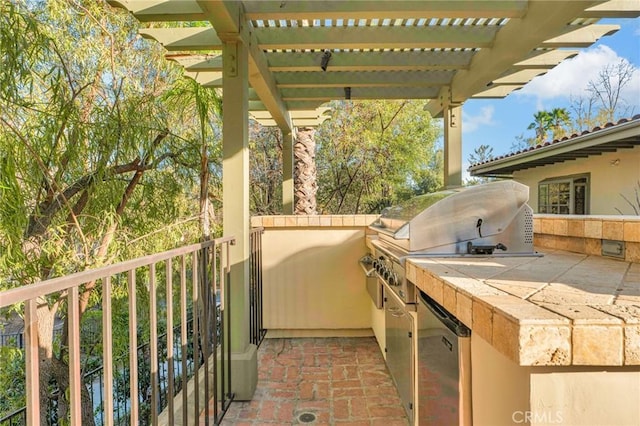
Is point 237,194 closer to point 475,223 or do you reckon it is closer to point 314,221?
point 314,221

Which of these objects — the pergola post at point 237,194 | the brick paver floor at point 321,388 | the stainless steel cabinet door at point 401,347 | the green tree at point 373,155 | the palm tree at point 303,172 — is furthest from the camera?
the green tree at point 373,155

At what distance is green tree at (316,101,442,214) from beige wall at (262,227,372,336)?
666 cm

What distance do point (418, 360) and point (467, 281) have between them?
714 mm

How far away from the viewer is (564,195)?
6.35 metres

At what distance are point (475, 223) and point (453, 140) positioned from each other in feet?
7.99

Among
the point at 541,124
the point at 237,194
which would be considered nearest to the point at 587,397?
the point at 237,194

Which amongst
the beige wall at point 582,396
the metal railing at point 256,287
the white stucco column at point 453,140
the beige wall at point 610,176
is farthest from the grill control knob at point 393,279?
the beige wall at point 610,176

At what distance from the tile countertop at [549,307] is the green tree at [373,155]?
8.93 metres

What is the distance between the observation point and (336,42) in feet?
9.89

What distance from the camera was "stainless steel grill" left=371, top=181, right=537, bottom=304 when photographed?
206 centimetres

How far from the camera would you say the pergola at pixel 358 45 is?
2.51 meters

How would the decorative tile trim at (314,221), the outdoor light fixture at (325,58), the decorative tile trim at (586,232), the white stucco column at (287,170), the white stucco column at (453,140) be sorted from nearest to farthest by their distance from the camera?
the decorative tile trim at (586,232) → the outdoor light fixture at (325,58) → the decorative tile trim at (314,221) → the white stucco column at (453,140) → the white stucco column at (287,170)

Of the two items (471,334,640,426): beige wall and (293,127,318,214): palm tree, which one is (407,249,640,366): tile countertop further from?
(293,127,318,214): palm tree

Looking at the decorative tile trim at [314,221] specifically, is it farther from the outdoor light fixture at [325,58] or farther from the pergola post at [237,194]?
the outdoor light fixture at [325,58]
